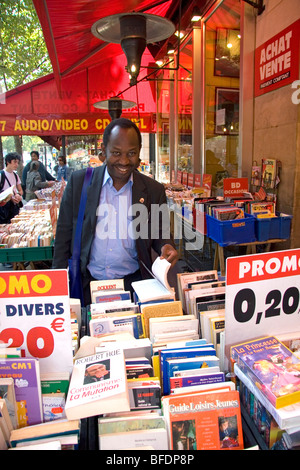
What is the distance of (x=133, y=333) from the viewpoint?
4.95 feet

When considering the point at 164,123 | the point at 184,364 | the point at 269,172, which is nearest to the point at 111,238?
the point at 184,364

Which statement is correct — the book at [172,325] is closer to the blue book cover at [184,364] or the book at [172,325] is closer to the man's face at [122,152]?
the blue book cover at [184,364]

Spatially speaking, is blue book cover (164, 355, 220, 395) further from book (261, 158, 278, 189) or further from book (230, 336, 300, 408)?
book (261, 158, 278, 189)

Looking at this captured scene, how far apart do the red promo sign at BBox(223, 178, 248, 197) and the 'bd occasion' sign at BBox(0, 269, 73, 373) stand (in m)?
4.07

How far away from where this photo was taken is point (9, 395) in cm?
106

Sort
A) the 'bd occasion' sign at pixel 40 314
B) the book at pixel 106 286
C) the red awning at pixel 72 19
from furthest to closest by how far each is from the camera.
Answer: the red awning at pixel 72 19 < the book at pixel 106 286 < the 'bd occasion' sign at pixel 40 314

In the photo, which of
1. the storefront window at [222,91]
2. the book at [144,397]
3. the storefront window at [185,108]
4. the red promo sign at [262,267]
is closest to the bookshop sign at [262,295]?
the red promo sign at [262,267]

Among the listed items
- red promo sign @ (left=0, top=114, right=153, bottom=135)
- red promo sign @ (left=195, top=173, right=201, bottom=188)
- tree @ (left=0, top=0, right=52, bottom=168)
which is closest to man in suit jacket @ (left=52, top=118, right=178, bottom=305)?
red promo sign @ (left=195, top=173, right=201, bottom=188)

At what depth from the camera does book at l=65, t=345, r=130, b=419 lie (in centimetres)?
102

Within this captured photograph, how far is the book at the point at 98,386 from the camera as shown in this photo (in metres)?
1.02

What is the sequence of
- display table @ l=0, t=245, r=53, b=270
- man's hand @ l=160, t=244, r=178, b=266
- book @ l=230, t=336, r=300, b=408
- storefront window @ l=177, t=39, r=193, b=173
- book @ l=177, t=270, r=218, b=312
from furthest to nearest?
storefront window @ l=177, t=39, r=193, b=173 < display table @ l=0, t=245, r=53, b=270 < man's hand @ l=160, t=244, r=178, b=266 < book @ l=177, t=270, r=218, b=312 < book @ l=230, t=336, r=300, b=408

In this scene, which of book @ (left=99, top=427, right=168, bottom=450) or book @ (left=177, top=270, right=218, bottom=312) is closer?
book @ (left=99, top=427, right=168, bottom=450)

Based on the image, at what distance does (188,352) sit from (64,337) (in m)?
0.42
